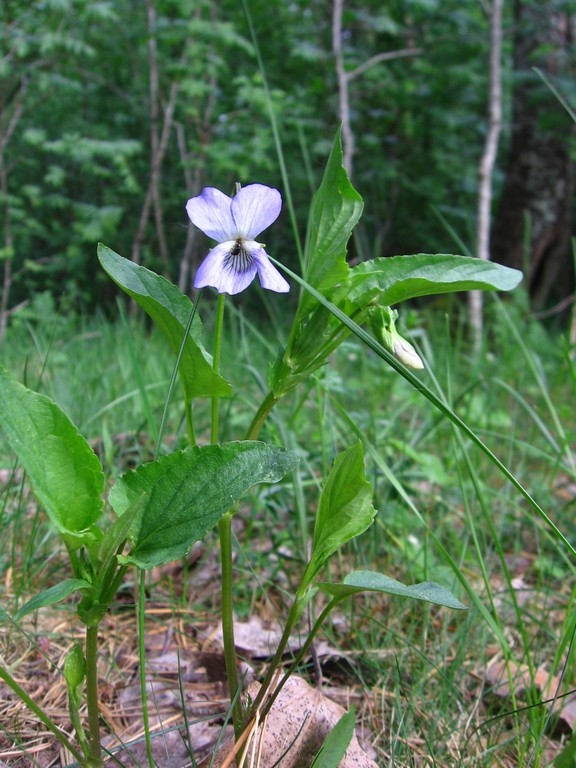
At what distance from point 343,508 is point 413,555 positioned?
71 cm

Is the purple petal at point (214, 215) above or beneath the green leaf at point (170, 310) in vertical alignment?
above

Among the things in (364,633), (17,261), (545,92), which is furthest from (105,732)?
(17,261)

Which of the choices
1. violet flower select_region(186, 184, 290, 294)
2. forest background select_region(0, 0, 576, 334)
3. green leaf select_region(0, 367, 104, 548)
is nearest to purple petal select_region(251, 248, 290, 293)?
violet flower select_region(186, 184, 290, 294)

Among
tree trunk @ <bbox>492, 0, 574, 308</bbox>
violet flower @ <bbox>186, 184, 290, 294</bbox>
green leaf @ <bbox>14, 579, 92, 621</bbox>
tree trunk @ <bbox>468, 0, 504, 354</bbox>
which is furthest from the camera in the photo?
tree trunk @ <bbox>492, 0, 574, 308</bbox>

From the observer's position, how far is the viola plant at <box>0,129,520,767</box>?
2.28ft

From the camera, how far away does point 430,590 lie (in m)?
0.72

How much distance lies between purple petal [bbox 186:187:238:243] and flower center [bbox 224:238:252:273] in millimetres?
12

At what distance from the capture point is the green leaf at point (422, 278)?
2.42 feet

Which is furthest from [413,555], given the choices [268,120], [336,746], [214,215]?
[268,120]

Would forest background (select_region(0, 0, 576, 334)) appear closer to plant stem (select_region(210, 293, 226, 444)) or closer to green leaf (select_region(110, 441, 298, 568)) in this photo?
plant stem (select_region(210, 293, 226, 444))

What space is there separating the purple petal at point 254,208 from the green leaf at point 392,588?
1.29ft

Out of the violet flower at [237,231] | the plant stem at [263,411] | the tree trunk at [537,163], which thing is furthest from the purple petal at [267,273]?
the tree trunk at [537,163]

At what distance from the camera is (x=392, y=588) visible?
2.30 ft

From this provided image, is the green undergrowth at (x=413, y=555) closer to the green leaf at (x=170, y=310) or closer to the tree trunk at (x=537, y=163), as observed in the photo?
the green leaf at (x=170, y=310)
